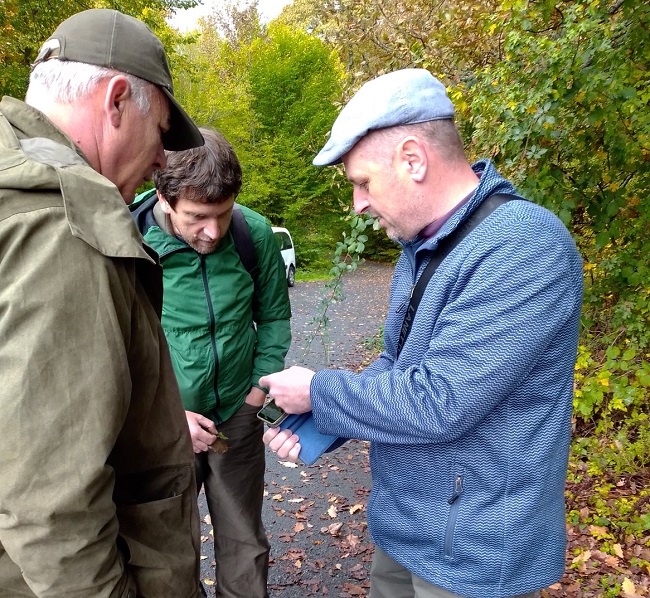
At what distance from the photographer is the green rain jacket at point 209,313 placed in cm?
236

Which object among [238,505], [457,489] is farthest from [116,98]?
[238,505]

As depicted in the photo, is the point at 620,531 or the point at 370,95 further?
the point at 620,531

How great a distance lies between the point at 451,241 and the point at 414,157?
0.86 feet

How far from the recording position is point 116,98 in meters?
1.32

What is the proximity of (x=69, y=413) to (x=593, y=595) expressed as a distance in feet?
10.9

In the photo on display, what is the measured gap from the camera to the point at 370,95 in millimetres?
1552

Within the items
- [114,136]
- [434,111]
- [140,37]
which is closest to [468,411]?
[434,111]

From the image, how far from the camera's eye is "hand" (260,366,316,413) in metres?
1.68

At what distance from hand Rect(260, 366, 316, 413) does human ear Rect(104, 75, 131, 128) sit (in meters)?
0.84

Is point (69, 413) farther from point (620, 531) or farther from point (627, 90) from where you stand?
point (620, 531)

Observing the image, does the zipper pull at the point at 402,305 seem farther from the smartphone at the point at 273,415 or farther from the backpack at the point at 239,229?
the backpack at the point at 239,229

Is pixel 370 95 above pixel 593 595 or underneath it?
above

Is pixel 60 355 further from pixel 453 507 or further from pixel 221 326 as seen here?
pixel 221 326

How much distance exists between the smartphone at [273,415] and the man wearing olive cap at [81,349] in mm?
440
